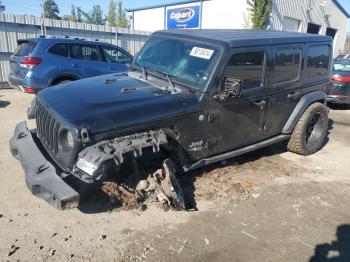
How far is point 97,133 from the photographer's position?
309 cm

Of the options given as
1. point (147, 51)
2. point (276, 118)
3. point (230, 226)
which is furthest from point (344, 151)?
point (147, 51)

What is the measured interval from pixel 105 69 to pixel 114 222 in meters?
6.01

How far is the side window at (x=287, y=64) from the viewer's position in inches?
185

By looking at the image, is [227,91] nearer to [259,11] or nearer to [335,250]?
[335,250]

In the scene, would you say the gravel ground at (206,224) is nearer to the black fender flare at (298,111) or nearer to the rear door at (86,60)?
the black fender flare at (298,111)

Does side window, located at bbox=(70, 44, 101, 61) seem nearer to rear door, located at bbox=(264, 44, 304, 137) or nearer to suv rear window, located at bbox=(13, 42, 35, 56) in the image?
suv rear window, located at bbox=(13, 42, 35, 56)

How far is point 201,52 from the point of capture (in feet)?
13.4

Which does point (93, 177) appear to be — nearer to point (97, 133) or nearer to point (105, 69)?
point (97, 133)

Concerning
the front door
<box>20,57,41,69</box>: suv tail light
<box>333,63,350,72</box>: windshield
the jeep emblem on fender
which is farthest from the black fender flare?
the jeep emblem on fender

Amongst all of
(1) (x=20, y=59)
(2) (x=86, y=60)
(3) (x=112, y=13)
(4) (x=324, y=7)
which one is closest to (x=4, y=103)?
(1) (x=20, y=59)

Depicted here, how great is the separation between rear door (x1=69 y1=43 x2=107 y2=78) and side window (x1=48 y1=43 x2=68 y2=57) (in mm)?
153

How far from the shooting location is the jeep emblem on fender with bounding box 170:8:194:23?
2376 centimetres

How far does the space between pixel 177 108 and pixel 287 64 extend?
224 cm

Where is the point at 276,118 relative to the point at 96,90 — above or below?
below
